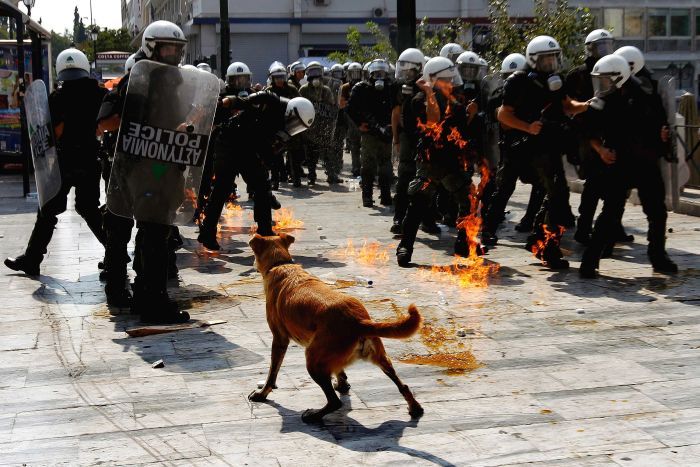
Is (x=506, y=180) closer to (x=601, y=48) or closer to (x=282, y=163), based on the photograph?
(x=601, y=48)

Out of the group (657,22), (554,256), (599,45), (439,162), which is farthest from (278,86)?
(657,22)

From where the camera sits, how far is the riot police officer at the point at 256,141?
9.83 m

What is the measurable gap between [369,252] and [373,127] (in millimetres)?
3382

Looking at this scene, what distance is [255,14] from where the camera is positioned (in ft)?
152

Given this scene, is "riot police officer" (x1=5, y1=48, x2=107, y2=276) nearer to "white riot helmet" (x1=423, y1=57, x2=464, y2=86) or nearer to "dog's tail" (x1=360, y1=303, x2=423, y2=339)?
"white riot helmet" (x1=423, y1=57, x2=464, y2=86)

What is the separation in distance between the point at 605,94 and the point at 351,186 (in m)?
8.24

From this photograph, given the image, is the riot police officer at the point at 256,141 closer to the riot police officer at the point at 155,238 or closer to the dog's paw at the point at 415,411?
the riot police officer at the point at 155,238

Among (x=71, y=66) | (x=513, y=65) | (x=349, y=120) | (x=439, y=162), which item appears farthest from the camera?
(x=349, y=120)

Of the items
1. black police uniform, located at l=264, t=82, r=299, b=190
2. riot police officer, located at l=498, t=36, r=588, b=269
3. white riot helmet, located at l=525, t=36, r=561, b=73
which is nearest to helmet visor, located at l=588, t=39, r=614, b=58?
riot police officer, located at l=498, t=36, r=588, b=269

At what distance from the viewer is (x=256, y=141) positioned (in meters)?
10.1

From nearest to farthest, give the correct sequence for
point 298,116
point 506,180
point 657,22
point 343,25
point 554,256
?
point 554,256
point 298,116
point 506,180
point 657,22
point 343,25

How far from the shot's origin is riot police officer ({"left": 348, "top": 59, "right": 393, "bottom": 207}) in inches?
518

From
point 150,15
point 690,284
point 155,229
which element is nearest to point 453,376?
point 155,229

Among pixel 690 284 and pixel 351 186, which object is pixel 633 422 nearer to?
pixel 690 284
